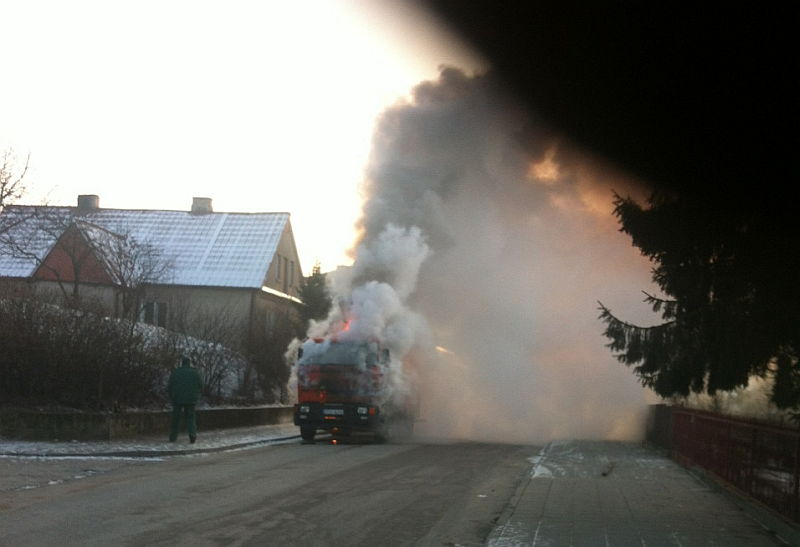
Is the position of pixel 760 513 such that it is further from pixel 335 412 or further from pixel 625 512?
pixel 335 412

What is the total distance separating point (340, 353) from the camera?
24781 mm

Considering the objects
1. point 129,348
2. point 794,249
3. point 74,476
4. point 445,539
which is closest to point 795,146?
point 794,249

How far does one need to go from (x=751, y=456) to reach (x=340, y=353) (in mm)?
13668

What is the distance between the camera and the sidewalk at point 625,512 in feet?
31.8

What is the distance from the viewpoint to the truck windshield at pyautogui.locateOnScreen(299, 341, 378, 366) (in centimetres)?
2456

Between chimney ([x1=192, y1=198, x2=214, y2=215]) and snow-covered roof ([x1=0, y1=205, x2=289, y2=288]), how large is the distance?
1.31 ft

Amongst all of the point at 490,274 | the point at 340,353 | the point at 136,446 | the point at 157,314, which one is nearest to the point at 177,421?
the point at 136,446

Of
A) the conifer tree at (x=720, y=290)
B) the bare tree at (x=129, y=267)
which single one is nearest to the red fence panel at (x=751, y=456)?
the conifer tree at (x=720, y=290)

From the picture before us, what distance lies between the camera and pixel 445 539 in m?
9.58

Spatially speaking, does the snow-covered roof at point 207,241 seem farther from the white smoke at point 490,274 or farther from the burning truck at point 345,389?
the burning truck at point 345,389

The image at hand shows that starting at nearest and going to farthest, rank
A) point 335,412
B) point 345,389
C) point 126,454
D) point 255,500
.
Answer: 1. point 255,500
2. point 126,454
3. point 335,412
4. point 345,389

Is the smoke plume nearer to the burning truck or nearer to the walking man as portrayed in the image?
the burning truck

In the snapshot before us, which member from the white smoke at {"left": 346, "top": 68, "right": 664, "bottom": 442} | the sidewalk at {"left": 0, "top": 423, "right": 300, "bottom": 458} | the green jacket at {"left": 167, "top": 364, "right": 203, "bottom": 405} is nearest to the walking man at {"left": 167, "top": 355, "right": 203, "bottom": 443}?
the green jacket at {"left": 167, "top": 364, "right": 203, "bottom": 405}

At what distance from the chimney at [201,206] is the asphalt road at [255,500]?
37428mm
